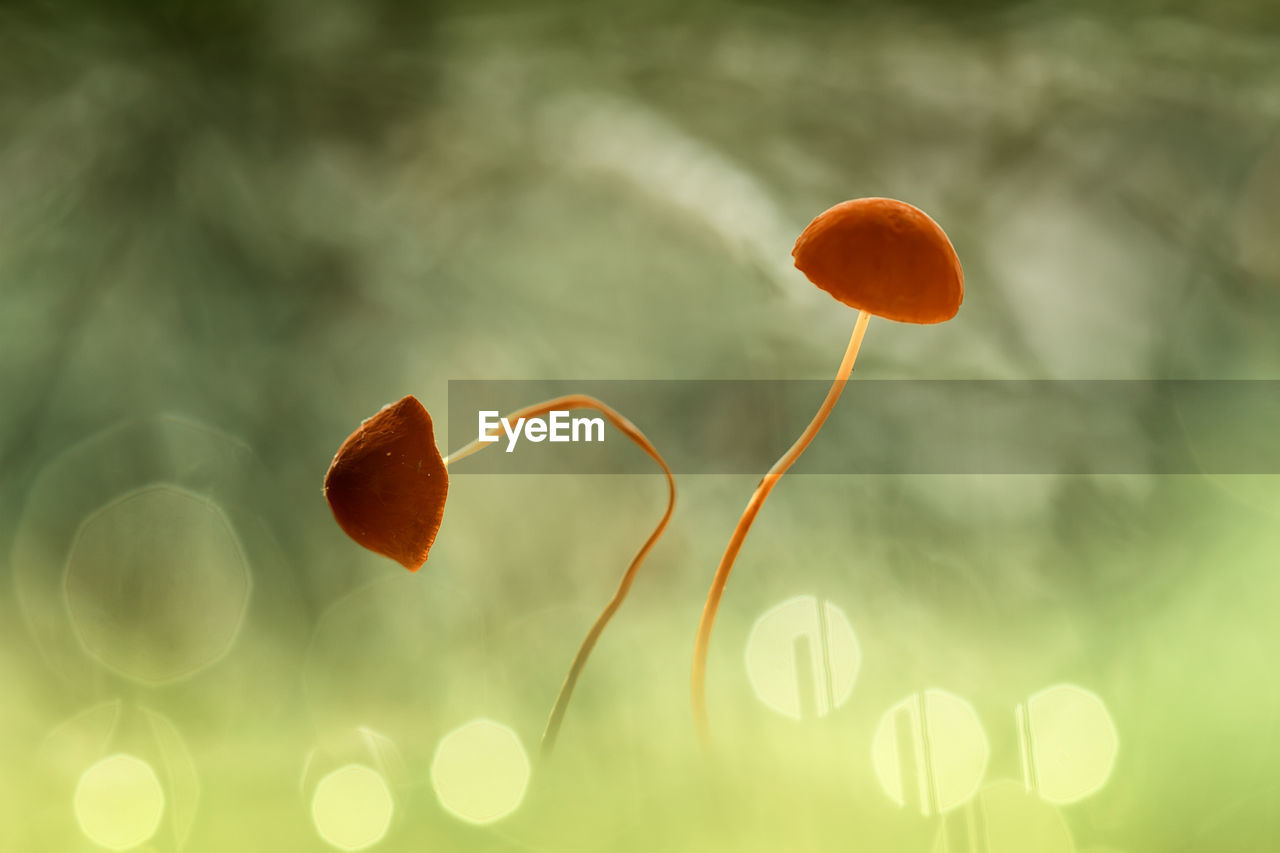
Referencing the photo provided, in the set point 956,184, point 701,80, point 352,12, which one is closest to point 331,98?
point 352,12

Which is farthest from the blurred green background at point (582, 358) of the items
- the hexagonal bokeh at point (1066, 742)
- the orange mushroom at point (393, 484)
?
the orange mushroom at point (393, 484)

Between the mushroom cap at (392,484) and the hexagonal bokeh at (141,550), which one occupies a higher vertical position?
the hexagonal bokeh at (141,550)

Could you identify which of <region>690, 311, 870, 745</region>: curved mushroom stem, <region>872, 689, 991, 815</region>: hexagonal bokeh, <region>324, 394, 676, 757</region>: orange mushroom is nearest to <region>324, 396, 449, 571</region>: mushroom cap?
<region>324, 394, 676, 757</region>: orange mushroom

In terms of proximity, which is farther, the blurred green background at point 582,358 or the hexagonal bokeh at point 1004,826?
the blurred green background at point 582,358

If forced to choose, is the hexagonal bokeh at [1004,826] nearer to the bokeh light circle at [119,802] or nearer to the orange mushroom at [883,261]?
the orange mushroom at [883,261]

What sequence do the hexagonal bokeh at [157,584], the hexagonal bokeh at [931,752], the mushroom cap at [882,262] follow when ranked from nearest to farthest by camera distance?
1. the mushroom cap at [882,262]
2. the hexagonal bokeh at [931,752]
3. the hexagonal bokeh at [157,584]

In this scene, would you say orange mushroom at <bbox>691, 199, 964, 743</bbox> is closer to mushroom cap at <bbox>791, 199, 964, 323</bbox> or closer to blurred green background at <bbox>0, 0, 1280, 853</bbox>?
mushroom cap at <bbox>791, 199, 964, 323</bbox>
